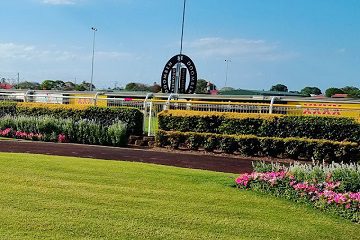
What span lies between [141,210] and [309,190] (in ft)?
8.72

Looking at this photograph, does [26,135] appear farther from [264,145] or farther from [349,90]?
[349,90]

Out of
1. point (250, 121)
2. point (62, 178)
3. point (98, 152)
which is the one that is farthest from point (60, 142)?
point (62, 178)

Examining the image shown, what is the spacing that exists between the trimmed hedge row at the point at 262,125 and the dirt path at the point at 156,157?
1.36 metres

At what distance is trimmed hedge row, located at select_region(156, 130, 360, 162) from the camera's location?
1176 centimetres

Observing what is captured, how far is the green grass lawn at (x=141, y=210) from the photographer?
4832mm

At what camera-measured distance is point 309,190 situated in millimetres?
6562

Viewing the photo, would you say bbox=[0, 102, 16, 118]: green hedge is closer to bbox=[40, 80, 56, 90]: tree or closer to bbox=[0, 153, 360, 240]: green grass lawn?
bbox=[0, 153, 360, 240]: green grass lawn

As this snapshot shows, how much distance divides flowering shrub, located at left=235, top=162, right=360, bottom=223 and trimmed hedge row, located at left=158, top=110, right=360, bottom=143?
16.9 ft

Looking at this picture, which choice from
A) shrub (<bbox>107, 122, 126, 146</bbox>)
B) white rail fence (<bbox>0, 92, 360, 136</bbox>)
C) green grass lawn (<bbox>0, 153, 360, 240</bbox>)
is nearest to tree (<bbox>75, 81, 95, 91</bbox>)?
white rail fence (<bbox>0, 92, 360, 136</bbox>)

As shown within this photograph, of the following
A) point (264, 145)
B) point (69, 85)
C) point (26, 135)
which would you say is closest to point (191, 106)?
point (264, 145)

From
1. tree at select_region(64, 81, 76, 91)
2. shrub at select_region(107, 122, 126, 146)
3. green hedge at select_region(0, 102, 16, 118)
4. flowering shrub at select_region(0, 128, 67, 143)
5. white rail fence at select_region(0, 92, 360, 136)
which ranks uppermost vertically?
tree at select_region(64, 81, 76, 91)

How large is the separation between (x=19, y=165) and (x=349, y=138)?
28.1 ft

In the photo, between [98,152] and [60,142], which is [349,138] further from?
[60,142]

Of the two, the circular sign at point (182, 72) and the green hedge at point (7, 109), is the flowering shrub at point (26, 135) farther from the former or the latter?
the circular sign at point (182, 72)
